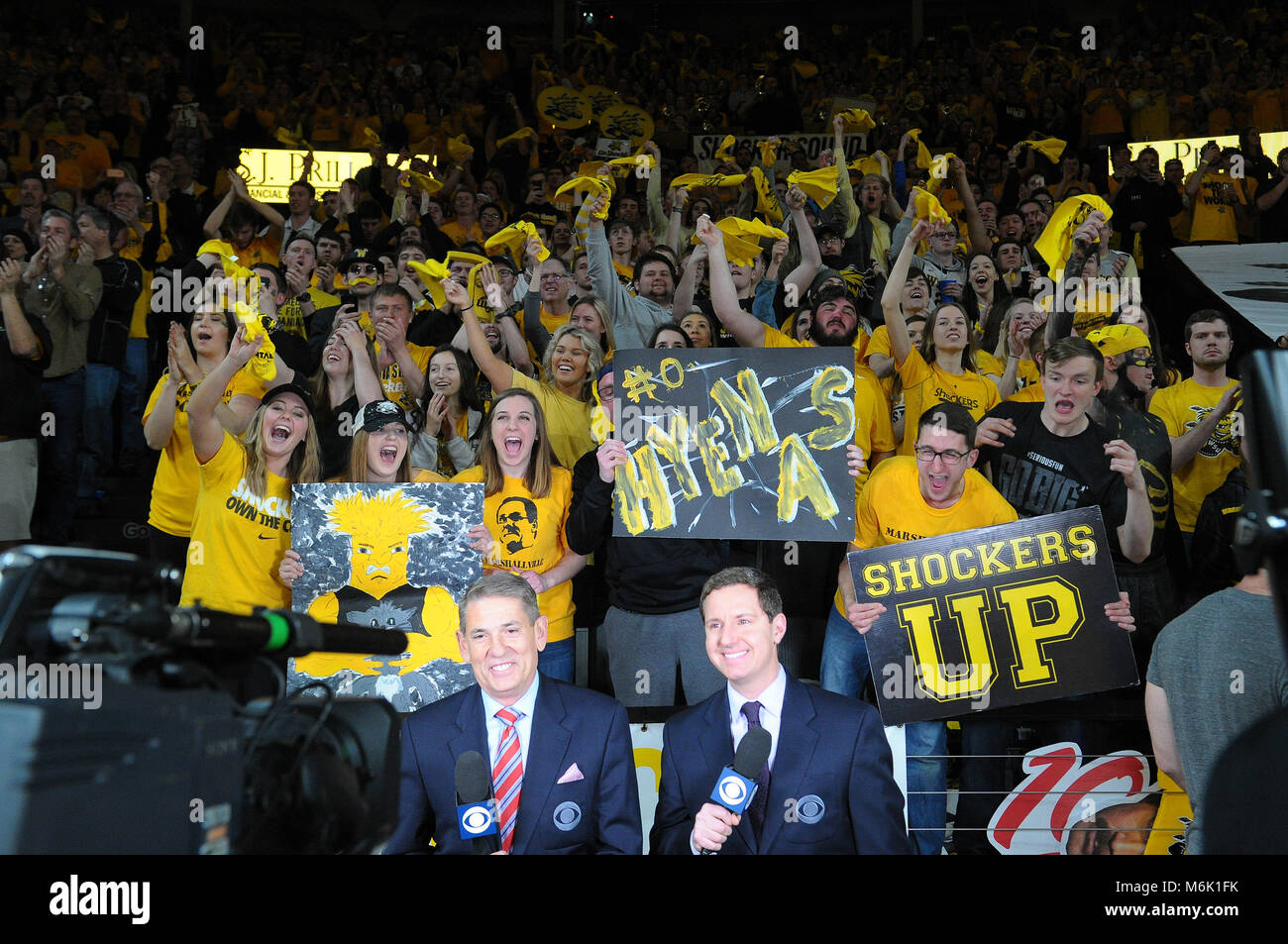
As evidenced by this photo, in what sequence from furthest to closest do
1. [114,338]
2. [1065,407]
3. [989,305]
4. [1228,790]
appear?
[989,305] → [114,338] → [1065,407] → [1228,790]

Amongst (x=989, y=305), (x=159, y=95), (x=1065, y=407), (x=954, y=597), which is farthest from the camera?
(x=159, y=95)

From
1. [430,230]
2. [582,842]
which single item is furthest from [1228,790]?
[430,230]

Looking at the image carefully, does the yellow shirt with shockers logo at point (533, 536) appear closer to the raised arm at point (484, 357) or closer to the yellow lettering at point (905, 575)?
the raised arm at point (484, 357)

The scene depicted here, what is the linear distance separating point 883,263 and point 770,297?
1.22 m

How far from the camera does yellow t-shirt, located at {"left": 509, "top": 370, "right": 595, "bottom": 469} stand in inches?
208

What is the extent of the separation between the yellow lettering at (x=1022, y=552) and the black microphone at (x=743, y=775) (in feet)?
5.84

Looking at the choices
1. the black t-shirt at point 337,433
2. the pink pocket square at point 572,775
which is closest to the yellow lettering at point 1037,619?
the pink pocket square at point 572,775

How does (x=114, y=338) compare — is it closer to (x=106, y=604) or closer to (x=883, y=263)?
(x=883, y=263)

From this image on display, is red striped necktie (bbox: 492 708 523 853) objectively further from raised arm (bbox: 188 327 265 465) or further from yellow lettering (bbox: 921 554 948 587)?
raised arm (bbox: 188 327 265 465)

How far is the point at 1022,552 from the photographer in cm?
424

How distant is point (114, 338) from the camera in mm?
6805

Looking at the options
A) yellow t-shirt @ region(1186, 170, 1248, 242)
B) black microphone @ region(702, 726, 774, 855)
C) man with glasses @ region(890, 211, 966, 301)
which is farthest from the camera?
yellow t-shirt @ region(1186, 170, 1248, 242)

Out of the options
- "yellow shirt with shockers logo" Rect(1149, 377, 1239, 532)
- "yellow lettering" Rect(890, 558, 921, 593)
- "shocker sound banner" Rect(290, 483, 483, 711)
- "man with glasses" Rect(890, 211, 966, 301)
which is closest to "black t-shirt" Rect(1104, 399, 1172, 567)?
"yellow shirt with shockers logo" Rect(1149, 377, 1239, 532)

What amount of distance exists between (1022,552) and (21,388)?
4.66 m
